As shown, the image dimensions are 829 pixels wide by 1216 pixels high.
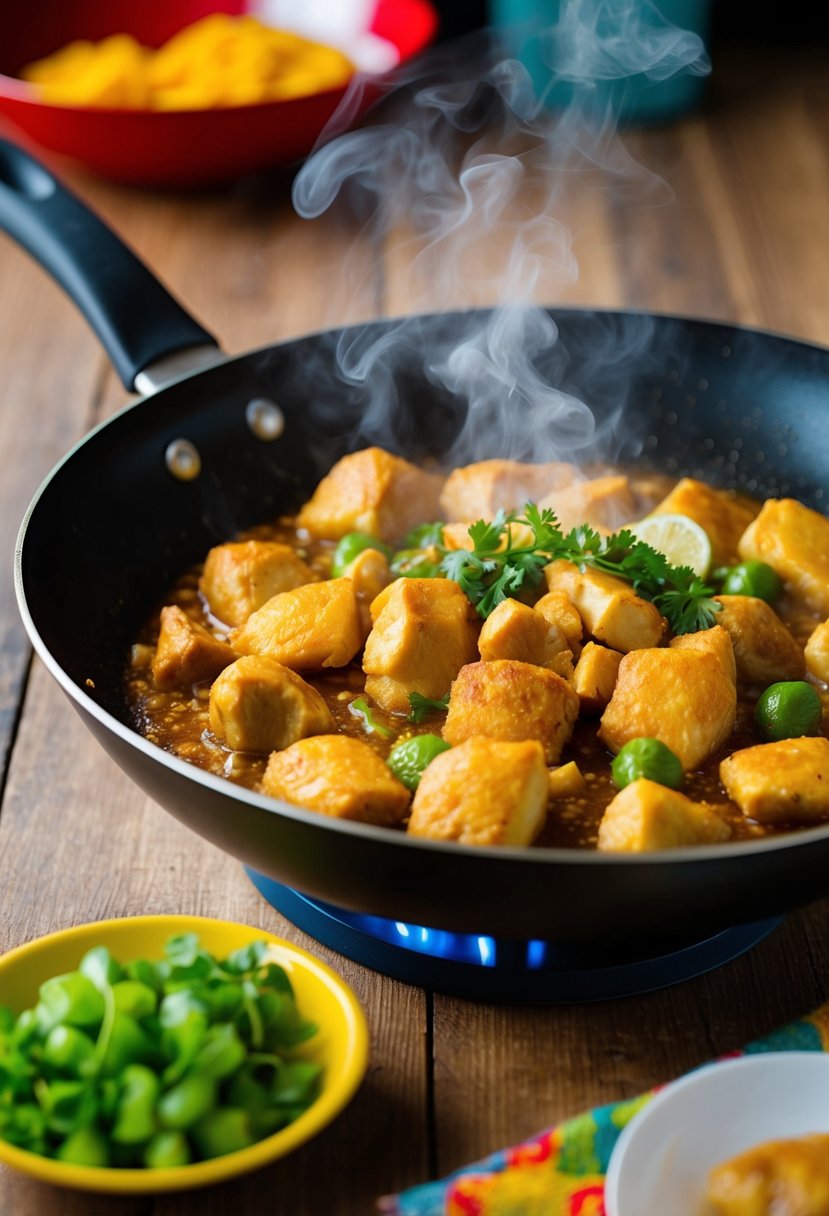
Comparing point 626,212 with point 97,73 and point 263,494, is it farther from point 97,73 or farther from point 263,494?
point 263,494

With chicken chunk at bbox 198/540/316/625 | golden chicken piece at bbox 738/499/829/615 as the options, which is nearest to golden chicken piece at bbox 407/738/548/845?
chicken chunk at bbox 198/540/316/625

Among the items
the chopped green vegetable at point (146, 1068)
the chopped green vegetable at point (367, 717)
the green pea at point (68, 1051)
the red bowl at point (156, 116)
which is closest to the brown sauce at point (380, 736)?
the chopped green vegetable at point (367, 717)

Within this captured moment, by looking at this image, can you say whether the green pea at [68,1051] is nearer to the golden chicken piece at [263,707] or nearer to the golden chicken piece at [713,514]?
the golden chicken piece at [263,707]

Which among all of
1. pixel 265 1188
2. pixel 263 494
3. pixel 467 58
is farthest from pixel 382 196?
pixel 265 1188

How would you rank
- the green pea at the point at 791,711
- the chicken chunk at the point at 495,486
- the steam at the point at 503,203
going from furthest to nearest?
1. the steam at the point at 503,203
2. the chicken chunk at the point at 495,486
3. the green pea at the point at 791,711

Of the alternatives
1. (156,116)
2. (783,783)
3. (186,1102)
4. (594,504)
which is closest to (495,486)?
(594,504)

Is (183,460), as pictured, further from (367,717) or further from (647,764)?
(647,764)
